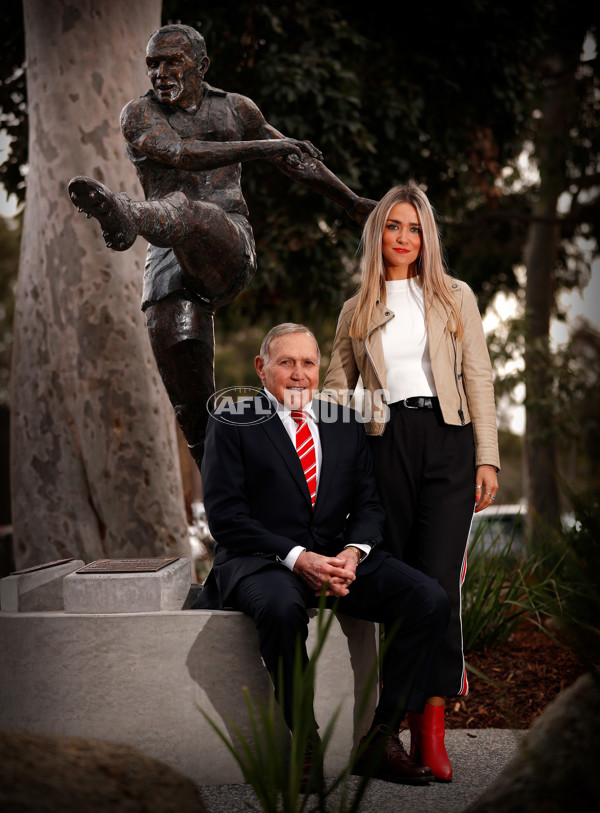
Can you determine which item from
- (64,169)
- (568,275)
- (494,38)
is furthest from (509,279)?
(64,169)

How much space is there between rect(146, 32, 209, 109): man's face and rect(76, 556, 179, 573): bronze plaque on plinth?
1.96 meters

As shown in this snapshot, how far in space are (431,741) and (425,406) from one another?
50.0 inches

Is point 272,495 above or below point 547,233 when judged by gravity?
→ below

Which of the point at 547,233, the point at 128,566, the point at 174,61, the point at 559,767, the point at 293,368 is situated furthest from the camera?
the point at 547,233

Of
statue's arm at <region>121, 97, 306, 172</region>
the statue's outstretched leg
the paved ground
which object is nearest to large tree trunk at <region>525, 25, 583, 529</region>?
the paved ground

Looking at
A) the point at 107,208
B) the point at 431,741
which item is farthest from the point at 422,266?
the point at 431,741

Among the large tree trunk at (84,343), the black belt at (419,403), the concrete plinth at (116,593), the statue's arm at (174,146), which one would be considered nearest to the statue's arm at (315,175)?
the statue's arm at (174,146)

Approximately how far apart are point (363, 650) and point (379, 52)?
7.42m

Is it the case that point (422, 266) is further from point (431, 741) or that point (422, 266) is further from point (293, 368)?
point (431, 741)

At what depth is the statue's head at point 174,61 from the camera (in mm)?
3979

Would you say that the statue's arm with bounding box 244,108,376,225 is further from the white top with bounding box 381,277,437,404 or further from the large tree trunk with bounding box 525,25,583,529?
the large tree trunk with bounding box 525,25,583,529

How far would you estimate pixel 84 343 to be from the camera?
6.70m

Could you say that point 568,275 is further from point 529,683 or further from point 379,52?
point 529,683

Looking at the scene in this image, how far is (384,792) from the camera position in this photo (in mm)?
3305
